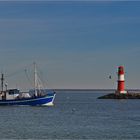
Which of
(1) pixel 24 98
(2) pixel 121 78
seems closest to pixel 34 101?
(1) pixel 24 98

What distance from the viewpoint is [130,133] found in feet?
195

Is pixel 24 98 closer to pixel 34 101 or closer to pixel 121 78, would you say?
pixel 34 101

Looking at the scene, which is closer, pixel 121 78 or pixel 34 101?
pixel 34 101

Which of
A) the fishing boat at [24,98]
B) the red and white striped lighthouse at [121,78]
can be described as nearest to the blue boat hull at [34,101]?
the fishing boat at [24,98]

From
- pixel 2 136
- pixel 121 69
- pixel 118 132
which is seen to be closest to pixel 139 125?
pixel 118 132

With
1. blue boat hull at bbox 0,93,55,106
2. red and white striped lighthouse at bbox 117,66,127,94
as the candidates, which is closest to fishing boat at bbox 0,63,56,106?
blue boat hull at bbox 0,93,55,106

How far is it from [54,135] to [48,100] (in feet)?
218

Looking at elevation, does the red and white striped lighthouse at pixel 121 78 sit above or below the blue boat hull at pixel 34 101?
above

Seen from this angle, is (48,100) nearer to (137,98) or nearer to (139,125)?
(139,125)

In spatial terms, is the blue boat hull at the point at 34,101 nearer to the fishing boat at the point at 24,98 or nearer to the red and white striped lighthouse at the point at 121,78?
the fishing boat at the point at 24,98

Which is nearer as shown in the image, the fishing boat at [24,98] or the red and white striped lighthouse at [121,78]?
the fishing boat at [24,98]

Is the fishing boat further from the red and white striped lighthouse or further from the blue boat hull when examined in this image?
the red and white striped lighthouse

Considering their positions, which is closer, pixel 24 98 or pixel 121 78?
pixel 24 98

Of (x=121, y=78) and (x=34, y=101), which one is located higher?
(x=121, y=78)
